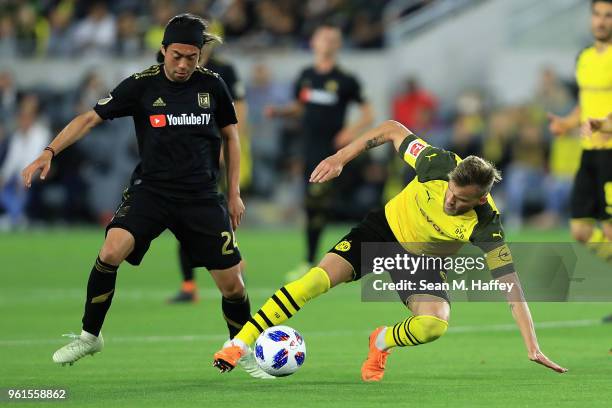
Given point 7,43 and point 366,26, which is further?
point 366,26

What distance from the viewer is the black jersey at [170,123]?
8.96 m

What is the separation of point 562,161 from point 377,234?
15.1 m

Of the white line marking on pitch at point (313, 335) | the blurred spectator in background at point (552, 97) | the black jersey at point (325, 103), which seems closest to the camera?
the white line marking on pitch at point (313, 335)

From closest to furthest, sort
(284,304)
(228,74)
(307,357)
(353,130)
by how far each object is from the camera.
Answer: (284,304) < (307,357) < (228,74) < (353,130)

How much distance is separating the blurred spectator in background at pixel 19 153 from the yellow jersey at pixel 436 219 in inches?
594

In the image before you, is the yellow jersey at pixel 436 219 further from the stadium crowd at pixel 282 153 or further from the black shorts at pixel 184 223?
the stadium crowd at pixel 282 153

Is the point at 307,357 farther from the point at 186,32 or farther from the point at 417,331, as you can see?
the point at 186,32

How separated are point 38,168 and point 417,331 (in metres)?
2.44

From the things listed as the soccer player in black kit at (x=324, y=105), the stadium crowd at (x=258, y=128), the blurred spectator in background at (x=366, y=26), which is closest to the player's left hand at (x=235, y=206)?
the soccer player in black kit at (x=324, y=105)

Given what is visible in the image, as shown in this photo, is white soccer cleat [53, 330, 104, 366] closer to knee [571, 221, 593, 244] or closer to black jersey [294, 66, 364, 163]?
knee [571, 221, 593, 244]

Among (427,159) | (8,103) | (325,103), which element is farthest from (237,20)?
(427,159)

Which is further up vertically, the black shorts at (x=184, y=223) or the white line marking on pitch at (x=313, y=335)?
the black shorts at (x=184, y=223)

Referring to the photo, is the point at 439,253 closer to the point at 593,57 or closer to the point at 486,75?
the point at 593,57

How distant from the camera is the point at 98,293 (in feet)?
29.3
